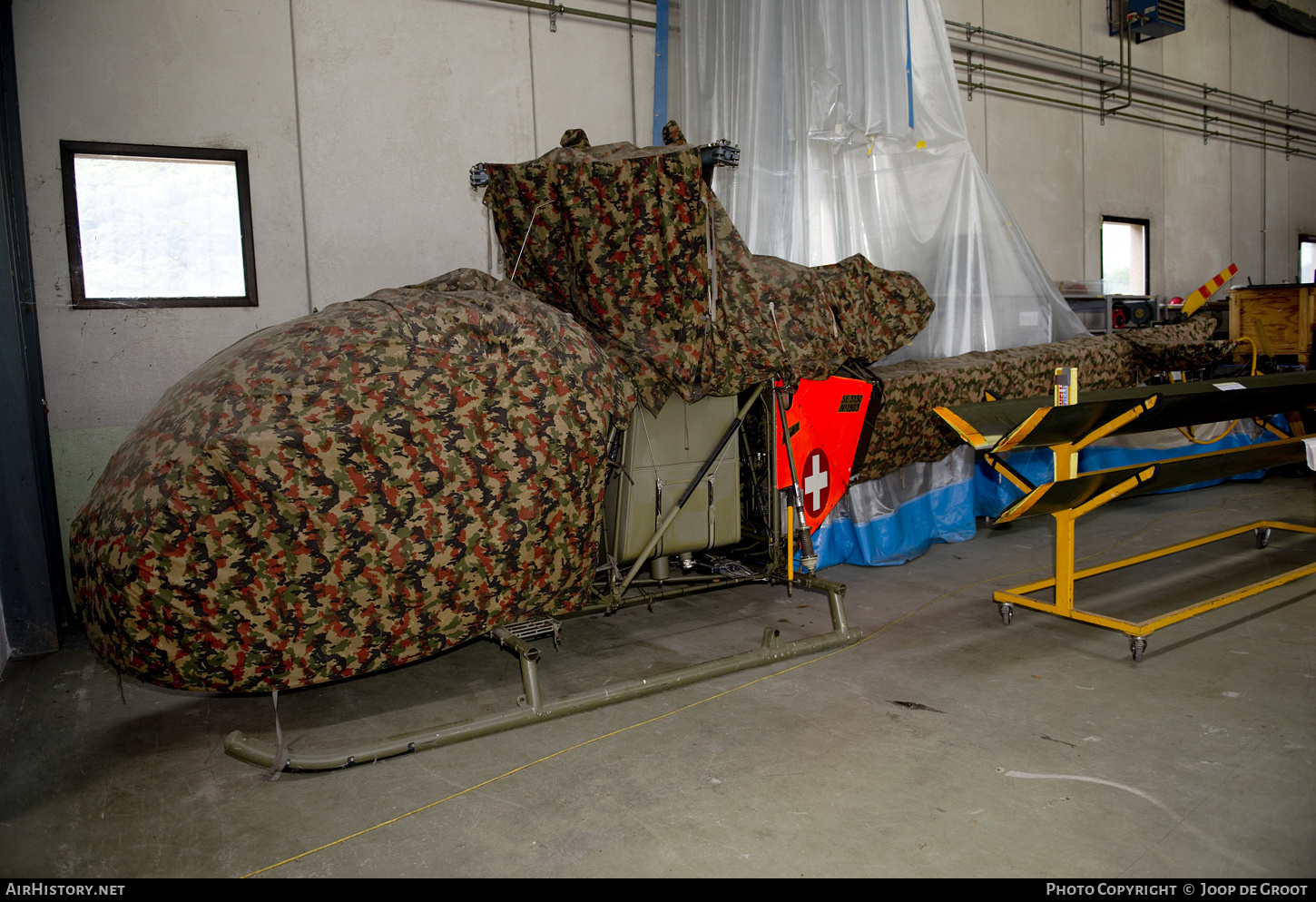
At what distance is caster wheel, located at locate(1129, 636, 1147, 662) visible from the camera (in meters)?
2.95

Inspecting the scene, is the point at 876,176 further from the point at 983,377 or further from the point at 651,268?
the point at 651,268

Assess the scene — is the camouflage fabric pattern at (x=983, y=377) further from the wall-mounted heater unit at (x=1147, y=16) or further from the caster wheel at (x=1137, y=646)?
the wall-mounted heater unit at (x=1147, y=16)

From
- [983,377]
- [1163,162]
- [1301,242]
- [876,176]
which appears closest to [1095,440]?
[983,377]

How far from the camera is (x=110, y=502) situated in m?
2.08

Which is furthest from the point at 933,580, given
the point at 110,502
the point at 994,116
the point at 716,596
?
the point at 994,116

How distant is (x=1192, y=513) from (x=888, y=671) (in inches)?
146

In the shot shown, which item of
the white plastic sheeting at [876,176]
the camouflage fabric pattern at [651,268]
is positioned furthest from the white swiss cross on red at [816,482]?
the white plastic sheeting at [876,176]

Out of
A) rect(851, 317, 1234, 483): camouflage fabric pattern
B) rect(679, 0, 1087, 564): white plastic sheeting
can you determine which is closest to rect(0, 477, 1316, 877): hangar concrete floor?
rect(851, 317, 1234, 483): camouflage fabric pattern

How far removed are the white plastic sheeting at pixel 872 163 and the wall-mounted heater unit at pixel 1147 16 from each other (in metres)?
4.85

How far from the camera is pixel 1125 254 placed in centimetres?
823

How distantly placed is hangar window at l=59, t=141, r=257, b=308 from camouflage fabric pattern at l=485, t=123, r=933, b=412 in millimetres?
1947

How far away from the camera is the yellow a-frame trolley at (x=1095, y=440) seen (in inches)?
118

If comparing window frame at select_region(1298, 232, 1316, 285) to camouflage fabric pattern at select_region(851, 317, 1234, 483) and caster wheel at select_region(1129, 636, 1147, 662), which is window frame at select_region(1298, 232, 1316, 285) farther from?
caster wheel at select_region(1129, 636, 1147, 662)

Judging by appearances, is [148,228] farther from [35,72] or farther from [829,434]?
[829,434]
